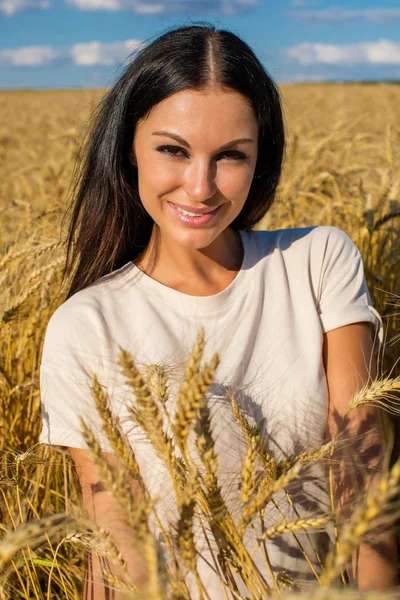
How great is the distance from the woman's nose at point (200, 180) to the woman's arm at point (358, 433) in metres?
0.47

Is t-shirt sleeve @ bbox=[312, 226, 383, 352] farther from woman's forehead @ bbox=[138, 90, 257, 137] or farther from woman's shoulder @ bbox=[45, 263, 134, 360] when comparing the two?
woman's shoulder @ bbox=[45, 263, 134, 360]

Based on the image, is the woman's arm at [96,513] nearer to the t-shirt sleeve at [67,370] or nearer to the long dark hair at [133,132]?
the t-shirt sleeve at [67,370]

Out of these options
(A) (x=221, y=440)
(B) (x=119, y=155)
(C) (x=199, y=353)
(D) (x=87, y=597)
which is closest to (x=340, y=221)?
(B) (x=119, y=155)

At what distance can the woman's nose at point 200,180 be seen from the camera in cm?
131

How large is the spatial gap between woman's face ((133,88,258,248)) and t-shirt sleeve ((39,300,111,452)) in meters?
0.30

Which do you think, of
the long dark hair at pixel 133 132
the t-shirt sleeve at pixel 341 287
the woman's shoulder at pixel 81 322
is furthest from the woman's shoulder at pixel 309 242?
the woman's shoulder at pixel 81 322

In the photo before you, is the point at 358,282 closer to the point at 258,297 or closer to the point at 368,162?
the point at 258,297

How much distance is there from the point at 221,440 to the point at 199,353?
644 mm

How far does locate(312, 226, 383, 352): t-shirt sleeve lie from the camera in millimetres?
1481

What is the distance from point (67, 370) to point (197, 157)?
1.77 ft

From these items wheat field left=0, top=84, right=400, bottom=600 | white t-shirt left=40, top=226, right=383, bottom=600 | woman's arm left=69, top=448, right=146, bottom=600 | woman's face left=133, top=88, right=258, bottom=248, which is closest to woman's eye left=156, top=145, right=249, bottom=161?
woman's face left=133, top=88, right=258, bottom=248

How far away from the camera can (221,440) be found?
50.9 inches

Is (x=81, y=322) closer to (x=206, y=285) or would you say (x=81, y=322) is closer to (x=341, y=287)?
(x=206, y=285)

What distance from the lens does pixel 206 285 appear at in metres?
1.55
